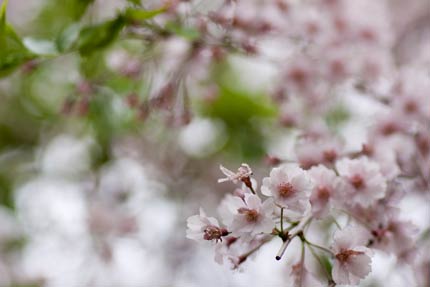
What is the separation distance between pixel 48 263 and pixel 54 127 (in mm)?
457

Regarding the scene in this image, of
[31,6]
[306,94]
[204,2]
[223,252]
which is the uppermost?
[204,2]

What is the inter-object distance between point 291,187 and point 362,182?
166mm

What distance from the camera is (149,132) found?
1.82 meters

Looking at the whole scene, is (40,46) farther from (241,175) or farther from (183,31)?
(241,175)

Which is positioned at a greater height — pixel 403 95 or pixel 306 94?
pixel 403 95

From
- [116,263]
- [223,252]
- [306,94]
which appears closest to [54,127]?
[116,263]

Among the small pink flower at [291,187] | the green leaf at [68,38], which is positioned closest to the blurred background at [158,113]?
the green leaf at [68,38]

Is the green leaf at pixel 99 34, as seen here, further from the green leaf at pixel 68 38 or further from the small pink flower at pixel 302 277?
the small pink flower at pixel 302 277

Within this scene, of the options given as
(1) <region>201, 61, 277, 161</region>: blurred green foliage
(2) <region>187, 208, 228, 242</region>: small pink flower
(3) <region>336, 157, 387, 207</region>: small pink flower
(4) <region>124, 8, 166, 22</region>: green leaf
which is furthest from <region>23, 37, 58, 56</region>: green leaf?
(1) <region>201, 61, 277, 161</region>: blurred green foliage

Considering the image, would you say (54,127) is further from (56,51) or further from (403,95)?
(403,95)

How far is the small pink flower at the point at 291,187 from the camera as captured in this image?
29.2 inches

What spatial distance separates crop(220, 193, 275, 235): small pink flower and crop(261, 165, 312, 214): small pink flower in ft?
0.06

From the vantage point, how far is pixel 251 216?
2.39ft

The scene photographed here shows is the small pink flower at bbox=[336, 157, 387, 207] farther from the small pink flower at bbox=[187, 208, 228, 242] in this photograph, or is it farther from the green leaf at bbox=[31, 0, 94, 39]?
the green leaf at bbox=[31, 0, 94, 39]
